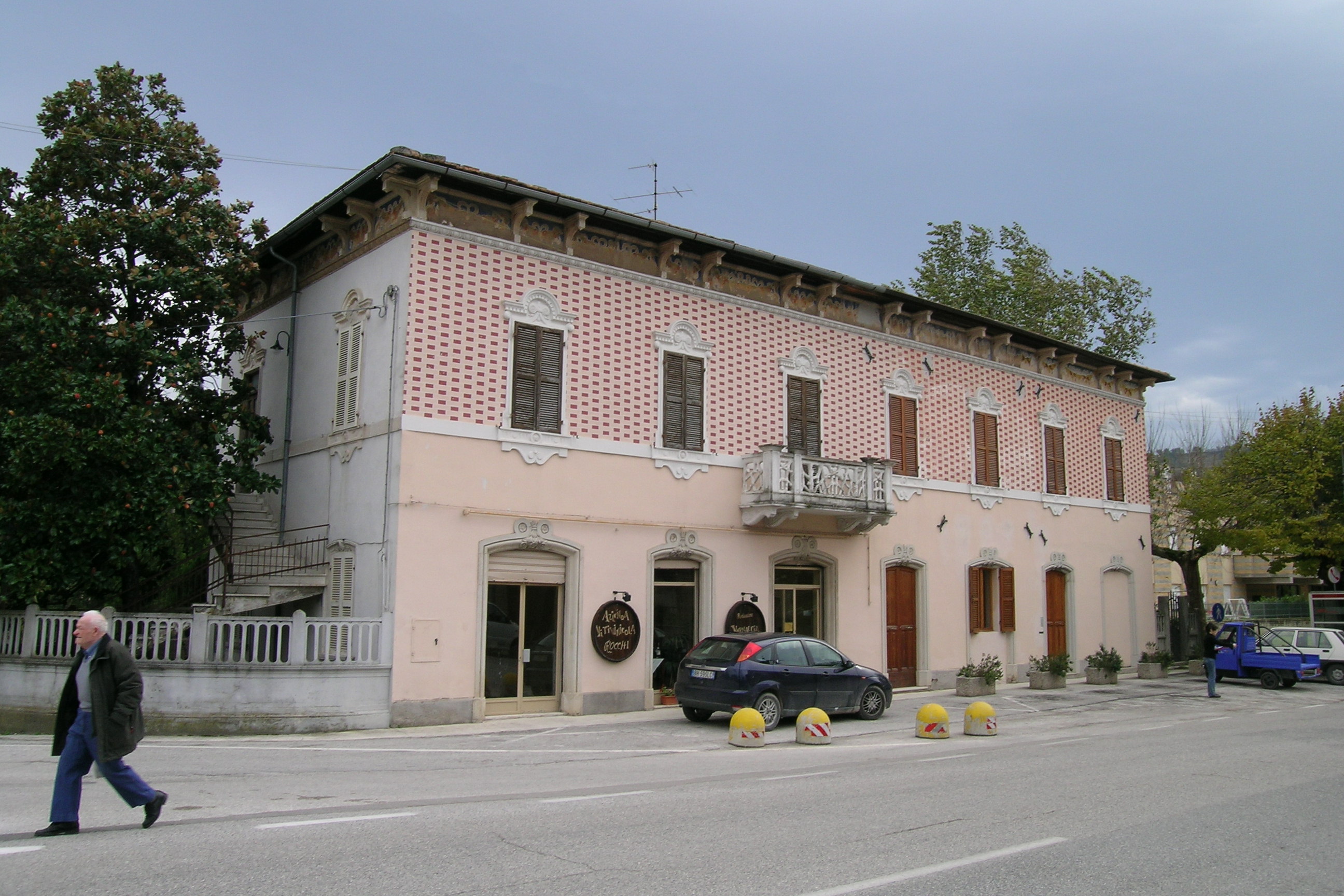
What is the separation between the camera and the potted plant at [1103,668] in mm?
25656

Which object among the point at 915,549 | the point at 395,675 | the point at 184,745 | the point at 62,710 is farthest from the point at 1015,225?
the point at 62,710

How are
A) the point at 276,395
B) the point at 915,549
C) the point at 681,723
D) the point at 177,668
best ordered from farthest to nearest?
1. the point at 915,549
2. the point at 276,395
3. the point at 681,723
4. the point at 177,668

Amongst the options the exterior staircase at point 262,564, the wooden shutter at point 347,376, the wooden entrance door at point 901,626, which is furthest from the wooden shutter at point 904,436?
the exterior staircase at point 262,564

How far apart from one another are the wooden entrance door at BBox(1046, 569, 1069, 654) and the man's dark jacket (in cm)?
2337

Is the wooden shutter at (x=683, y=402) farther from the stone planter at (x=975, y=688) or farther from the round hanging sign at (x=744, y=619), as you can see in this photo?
the stone planter at (x=975, y=688)

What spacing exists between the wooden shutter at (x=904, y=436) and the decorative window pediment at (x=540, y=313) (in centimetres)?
858

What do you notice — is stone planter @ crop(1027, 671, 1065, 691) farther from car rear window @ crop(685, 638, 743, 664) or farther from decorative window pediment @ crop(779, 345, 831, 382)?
car rear window @ crop(685, 638, 743, 664)

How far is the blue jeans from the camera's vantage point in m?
6.94

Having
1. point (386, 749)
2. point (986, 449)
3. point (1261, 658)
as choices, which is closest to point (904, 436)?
point (986, 449)

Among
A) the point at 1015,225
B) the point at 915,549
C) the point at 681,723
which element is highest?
the point at 1015,225

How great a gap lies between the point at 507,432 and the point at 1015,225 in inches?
1144

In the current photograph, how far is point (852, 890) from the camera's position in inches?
234

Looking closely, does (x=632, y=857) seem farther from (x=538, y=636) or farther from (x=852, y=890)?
(x=538, y=636)

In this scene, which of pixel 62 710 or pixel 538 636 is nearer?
pixel 62 710
